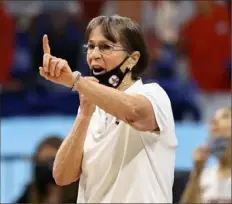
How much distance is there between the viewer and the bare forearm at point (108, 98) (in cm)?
355

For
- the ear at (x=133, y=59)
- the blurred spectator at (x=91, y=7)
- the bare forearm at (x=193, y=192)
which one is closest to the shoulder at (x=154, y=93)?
the ear at (x=133, y=59)

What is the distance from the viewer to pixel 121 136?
3.83m

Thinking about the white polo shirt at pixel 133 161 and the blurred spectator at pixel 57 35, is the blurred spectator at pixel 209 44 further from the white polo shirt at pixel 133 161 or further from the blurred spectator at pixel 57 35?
the white polo shirt at pixel 133 161

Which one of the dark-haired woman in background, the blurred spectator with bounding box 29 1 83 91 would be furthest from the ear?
the blurred spectator with bounding box 29 1 83 91

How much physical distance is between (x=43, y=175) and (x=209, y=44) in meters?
5.17

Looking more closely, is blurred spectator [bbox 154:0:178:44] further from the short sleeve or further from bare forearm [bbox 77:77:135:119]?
bare forearm [bbox 77:77:135:119]

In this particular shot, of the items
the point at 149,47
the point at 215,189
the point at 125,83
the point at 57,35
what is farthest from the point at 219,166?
the point at 57,35

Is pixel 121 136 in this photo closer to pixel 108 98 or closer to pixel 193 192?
pixel 108 98

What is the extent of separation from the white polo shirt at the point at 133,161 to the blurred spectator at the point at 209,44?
6.68 meters

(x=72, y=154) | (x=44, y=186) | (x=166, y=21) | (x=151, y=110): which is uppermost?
(x=151, y=110)

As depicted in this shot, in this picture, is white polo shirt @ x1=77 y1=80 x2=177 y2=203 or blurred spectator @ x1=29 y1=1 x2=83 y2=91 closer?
white polo shirt @ x1=77 y1=80 x2=177 y2=203

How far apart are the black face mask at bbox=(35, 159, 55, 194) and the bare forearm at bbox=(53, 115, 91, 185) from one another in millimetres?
1937

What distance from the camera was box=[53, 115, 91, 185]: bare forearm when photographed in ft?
12.7

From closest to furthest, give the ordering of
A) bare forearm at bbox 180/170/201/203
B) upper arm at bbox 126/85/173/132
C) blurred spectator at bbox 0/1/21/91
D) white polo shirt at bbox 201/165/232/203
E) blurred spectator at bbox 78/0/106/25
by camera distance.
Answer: upper arm at bbox 126/85/173/132, bare forearm at bbox 180/170/201/203, white polo shirt at bbox 201/165/232/203, blurred spectator at bbox 0/1/21/91, blurred spectator at bbox 78/0/106/25
